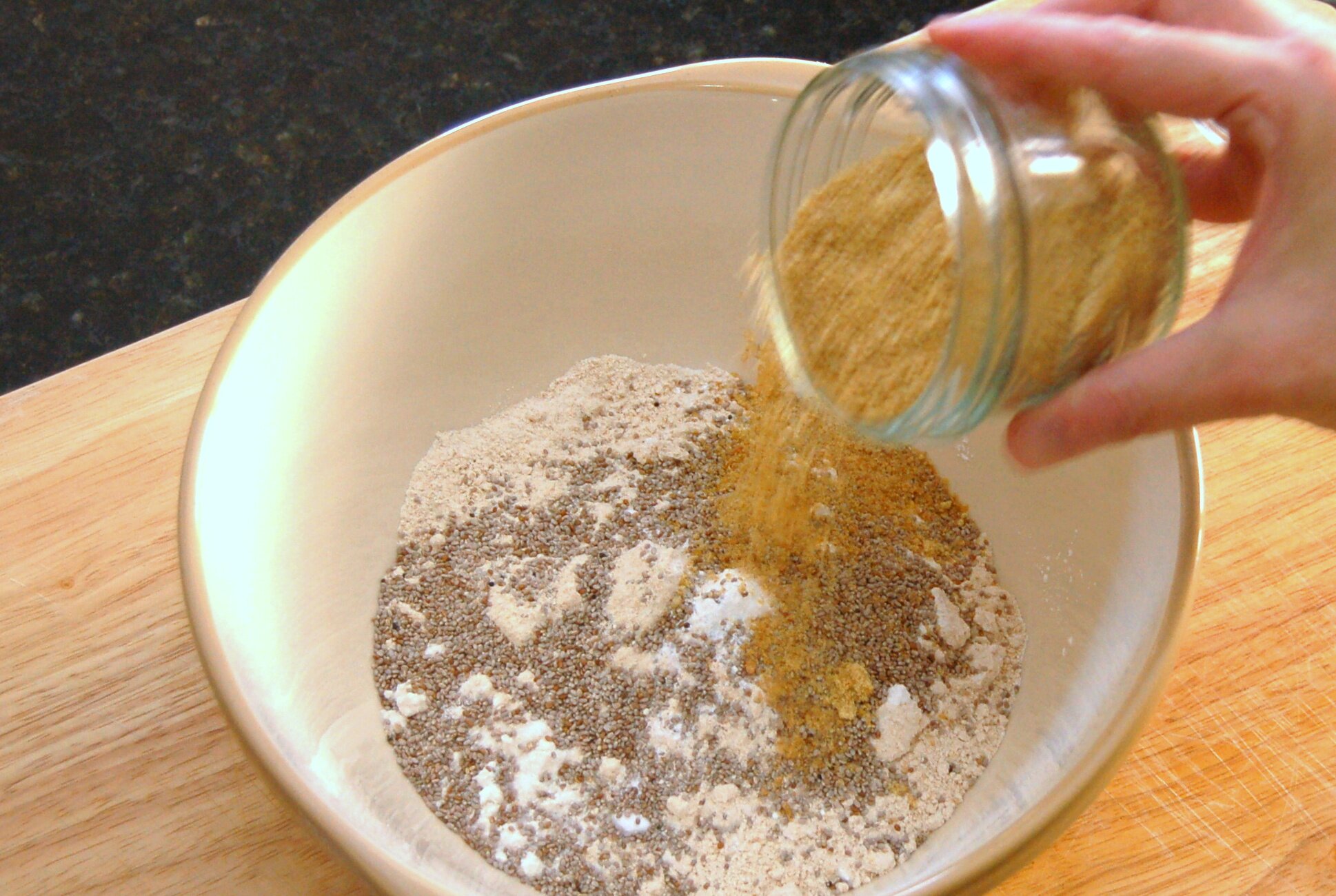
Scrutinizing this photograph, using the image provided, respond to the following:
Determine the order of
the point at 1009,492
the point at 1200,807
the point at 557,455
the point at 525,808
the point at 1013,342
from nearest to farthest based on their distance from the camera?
the point at 1013,342
the point at 1200,807
the point at 525,808
the point at 1009,492
the point at 557,455

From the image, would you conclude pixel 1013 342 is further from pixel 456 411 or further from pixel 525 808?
pixel 456 411

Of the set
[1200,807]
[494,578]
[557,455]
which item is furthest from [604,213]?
[1200,807]

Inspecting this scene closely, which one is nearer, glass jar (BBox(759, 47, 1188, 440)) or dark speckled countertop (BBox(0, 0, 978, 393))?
glass jar (BBox(759, 47, 1188, 440))

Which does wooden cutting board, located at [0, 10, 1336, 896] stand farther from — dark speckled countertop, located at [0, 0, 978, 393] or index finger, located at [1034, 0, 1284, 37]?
dark speckled countertop, located at [0, 0, 978, 393]

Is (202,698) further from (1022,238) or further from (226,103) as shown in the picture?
(226,103)

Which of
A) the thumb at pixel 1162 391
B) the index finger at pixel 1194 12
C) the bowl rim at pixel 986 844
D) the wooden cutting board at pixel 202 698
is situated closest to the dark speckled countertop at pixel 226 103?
the wooden cutting board at pixel 202 698

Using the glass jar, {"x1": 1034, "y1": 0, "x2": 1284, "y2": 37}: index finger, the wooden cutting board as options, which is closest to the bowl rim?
the wooden cutting board

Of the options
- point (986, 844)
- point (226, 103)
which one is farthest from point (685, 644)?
point (226, 103)
